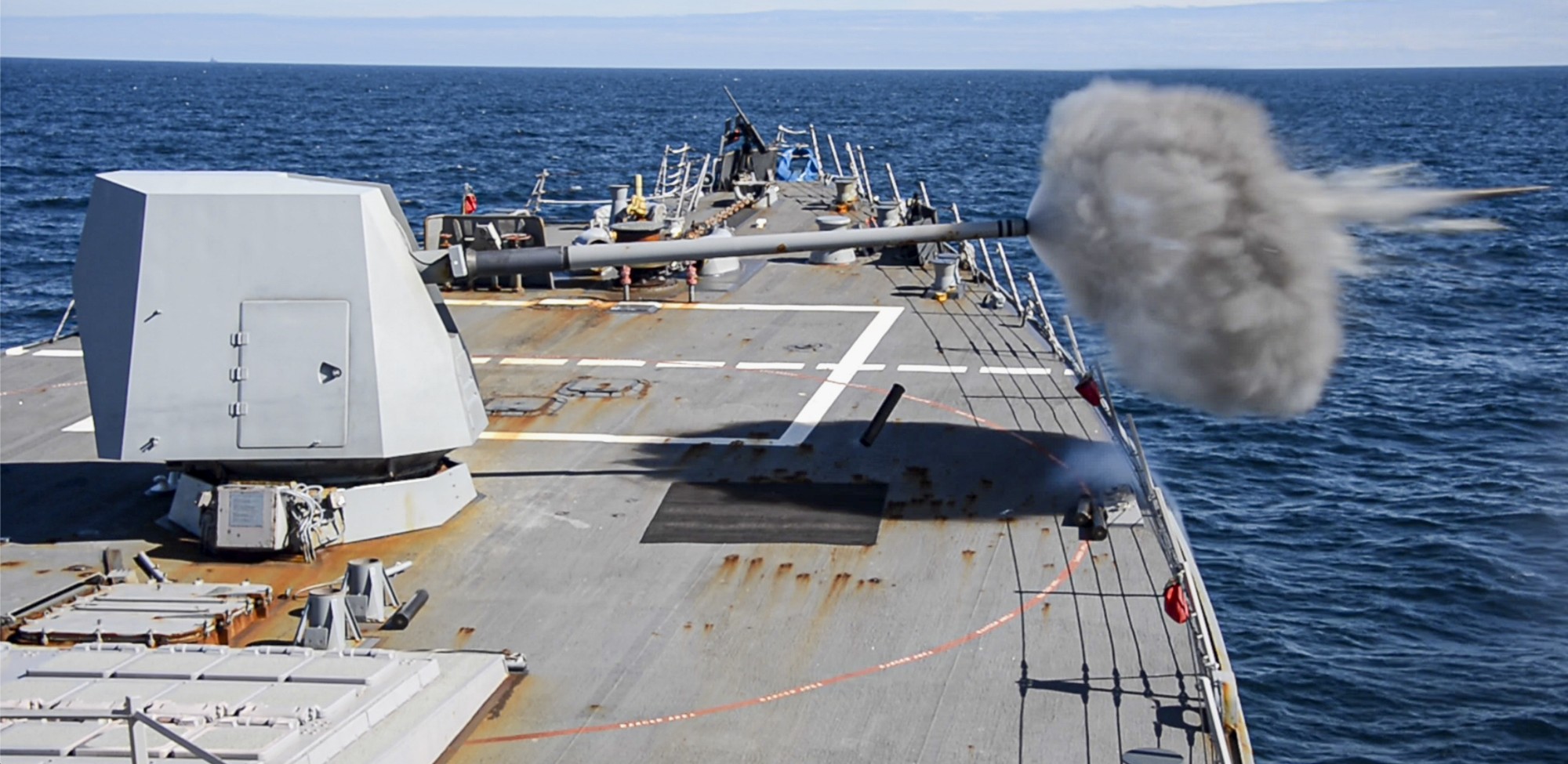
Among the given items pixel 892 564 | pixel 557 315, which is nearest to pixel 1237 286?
pixel 892 564

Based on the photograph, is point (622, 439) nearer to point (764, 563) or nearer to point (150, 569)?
point (764, 563)

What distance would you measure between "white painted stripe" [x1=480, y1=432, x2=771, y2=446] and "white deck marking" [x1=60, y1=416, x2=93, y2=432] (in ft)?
13.1

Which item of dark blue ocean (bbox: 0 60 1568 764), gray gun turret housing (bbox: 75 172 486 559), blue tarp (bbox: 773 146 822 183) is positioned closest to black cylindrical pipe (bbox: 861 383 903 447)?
dark blue ocean (bbox: 0 60 1568 764)

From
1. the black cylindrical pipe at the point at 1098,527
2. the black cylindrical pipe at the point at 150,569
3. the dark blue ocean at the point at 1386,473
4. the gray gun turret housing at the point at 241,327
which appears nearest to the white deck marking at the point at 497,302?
the dark blue ocean at the point at 1386,473

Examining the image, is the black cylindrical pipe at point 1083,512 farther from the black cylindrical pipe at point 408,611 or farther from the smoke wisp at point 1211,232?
the black cylindrical pipe at point 408,611

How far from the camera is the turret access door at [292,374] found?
11766 millimetres

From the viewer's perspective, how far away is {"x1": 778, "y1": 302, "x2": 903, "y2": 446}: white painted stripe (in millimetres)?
15680

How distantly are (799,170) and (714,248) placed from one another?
2973 centimetres

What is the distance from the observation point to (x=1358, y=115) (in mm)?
113562

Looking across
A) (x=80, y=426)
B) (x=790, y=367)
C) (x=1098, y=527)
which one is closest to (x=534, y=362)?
(x=790, y=367)

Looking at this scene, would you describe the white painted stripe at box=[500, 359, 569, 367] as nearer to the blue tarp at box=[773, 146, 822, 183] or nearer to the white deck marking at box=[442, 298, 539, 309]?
the white deck marking at box=[442, 298, 539, 309]

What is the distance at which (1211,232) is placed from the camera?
1179cm

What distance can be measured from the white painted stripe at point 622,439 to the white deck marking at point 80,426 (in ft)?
13.1

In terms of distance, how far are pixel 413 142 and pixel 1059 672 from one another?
294ft
